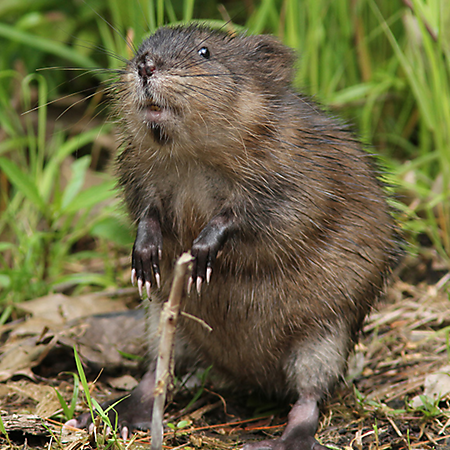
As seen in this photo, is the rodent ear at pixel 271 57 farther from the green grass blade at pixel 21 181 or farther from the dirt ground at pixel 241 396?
the green grass blade at pixel 21 181

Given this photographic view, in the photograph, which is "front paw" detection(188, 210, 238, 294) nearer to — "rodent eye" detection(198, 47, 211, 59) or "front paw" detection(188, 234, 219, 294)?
"front paw" detection(188, 234, 219, 294)

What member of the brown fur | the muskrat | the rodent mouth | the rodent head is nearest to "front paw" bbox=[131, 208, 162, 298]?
the muskrat

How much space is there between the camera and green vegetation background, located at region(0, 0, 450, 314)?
465 centimetres

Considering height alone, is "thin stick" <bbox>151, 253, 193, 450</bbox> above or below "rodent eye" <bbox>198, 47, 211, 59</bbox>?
below

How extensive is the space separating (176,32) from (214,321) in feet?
5.14

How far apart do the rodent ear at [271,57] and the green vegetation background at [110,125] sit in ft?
1.57

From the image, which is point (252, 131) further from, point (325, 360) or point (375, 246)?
point (325, 360)

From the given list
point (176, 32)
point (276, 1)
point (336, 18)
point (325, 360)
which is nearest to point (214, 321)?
point (325, 360)

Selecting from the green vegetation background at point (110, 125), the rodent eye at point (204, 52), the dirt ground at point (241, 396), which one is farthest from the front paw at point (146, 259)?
the rodent eye at point (204, 52)

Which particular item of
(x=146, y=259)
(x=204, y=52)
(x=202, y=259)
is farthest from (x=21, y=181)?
(x=202, y=259)

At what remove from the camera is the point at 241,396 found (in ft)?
12.7

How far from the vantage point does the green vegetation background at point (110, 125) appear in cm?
465

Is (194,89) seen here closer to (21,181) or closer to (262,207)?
(262,207)

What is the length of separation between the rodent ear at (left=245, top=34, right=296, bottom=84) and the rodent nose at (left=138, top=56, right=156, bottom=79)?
28.0 inches
